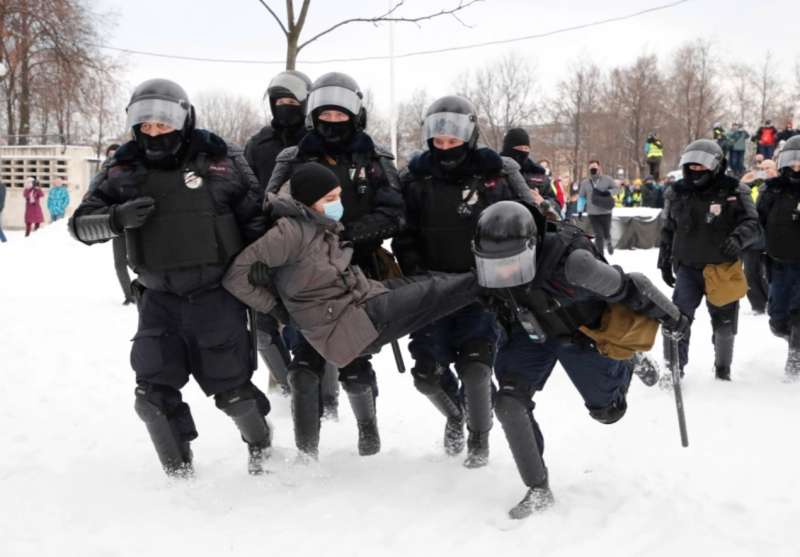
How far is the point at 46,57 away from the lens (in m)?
28.3

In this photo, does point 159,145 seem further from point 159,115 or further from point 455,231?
point 455,231

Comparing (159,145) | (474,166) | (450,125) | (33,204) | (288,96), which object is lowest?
(33,204)

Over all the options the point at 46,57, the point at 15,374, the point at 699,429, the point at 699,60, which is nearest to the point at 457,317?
the point at 699,429

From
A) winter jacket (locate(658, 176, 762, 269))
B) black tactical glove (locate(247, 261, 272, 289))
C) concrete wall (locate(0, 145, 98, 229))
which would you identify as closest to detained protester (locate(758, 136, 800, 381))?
winter jacket (locate(658, 176, 762, 269))

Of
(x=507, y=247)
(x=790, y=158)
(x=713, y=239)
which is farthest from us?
(x=790, y=158)

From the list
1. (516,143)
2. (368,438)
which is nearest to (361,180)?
(368,438)

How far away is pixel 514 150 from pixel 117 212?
428 centimetres

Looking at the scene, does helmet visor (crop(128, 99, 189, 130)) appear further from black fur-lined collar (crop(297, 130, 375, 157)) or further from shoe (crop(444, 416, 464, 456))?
shoe (crop(444, 416, 464, 456))

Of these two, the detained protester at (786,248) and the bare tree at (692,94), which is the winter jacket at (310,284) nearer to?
the detained protester at (786,248)

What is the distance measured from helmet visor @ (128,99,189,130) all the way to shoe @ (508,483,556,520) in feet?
8.02

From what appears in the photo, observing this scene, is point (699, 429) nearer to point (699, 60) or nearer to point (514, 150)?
point (514, 150)

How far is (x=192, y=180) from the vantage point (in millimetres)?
3719

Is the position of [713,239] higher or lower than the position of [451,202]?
lower

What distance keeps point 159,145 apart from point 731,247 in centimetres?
419
